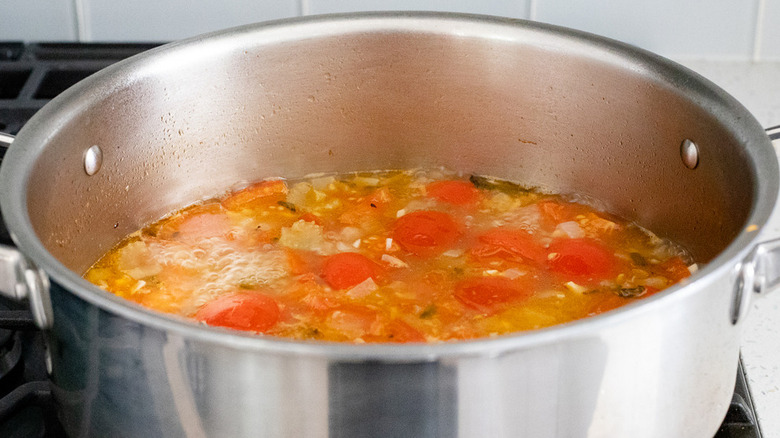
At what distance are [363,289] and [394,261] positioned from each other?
0.26ft

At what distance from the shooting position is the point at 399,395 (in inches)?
23.7

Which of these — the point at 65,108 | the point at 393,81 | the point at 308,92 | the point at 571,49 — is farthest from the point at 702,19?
the point at 65,108

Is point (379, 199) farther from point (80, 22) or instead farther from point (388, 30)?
point (80, 22)

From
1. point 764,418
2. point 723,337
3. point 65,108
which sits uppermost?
point 65,108

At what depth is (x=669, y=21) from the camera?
1.53 meters

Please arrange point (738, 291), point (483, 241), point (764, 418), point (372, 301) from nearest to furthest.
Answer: point (738, 291) < point (764, 418) < point (372, 301) < point (483, 241)

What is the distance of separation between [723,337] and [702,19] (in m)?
0.94

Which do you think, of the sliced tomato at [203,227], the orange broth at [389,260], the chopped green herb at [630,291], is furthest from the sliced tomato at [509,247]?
the sliced tomato at [203,227]

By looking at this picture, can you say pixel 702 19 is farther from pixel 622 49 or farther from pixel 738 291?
pixel 738 291

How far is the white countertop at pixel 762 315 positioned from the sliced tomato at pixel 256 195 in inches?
24.6

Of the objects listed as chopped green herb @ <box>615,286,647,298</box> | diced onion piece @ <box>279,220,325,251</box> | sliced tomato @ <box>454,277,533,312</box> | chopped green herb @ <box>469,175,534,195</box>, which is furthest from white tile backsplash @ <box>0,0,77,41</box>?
chopped green herb @ <box>615,286,647,298</box>

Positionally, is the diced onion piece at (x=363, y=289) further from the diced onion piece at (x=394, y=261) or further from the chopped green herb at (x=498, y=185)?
the chopped green herb at (x=498, y=185)

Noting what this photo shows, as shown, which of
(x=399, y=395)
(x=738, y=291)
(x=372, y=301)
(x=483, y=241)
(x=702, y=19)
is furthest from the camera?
(x=702, y=19)

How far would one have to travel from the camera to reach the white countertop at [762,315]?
96 centimetres
